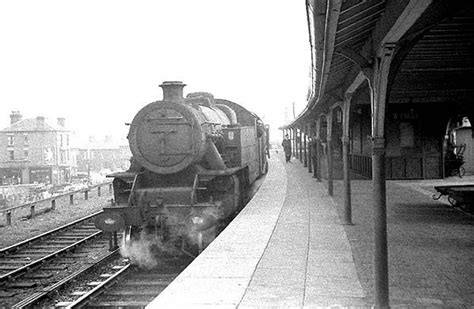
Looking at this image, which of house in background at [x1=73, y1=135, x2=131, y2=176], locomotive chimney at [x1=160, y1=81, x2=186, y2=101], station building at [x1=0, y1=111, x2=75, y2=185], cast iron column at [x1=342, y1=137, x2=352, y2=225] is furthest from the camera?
house in background at [x1=73, y1=135, x2=131, y2=176]

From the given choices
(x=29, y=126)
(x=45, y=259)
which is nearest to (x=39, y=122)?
(x=29, y=126)

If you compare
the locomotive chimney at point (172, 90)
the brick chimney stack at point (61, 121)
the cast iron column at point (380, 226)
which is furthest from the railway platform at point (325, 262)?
the brick chimney stack at point (61, 121)

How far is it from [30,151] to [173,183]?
3525cm

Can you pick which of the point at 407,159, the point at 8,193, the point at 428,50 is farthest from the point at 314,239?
the point at 8,193

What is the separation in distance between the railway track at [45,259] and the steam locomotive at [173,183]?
115 cm

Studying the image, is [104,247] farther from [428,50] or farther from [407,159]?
[407,159]

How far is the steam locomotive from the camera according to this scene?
30.3 feet

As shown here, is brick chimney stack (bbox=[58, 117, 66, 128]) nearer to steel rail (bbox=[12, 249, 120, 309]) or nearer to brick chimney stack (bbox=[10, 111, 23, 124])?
brick chimney stack (bbox=[10, 111, 23, 124])

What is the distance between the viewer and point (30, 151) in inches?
1658

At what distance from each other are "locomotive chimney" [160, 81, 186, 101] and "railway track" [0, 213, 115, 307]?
338cm

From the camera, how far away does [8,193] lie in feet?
112

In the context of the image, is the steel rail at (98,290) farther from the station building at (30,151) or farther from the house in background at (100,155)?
the house in background at (100,155)

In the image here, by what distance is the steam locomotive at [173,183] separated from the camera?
9.24m

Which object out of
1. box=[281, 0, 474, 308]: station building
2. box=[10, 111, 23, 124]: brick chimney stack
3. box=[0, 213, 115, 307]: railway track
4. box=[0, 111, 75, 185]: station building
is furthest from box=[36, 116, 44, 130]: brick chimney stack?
box=[281, 0, 474, 308]: station building
